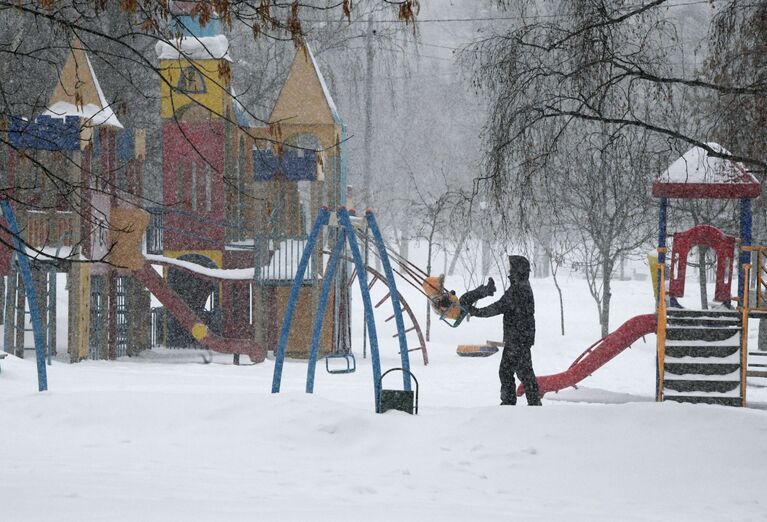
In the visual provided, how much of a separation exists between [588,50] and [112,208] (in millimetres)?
9080

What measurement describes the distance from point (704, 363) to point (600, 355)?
122 centimetres

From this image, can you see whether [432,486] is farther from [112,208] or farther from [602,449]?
[112,208]

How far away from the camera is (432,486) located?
5.44 metres

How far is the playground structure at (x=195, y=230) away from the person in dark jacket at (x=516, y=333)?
571 cm

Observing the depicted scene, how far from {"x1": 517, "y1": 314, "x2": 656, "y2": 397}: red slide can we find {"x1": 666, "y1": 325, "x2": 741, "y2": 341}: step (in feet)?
1.21

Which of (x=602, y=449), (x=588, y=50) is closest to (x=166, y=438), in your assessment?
(x=602, y=449)

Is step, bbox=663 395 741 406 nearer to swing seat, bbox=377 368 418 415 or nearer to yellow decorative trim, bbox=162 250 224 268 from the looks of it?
swing seat, bbox=377 368 418 415

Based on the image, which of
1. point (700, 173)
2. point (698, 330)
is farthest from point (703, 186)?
point (698, 330)

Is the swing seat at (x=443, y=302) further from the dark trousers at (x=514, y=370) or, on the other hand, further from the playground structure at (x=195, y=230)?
the playground structure at (x=195, y=230)

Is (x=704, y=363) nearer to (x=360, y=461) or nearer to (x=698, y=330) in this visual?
(x=698, y=330)

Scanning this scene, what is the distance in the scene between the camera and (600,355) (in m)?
11.2

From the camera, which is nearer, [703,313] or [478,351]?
[703,313]

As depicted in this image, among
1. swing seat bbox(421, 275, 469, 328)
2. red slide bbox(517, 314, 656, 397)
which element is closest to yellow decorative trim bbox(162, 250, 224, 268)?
swing seat bbox(421, 275, 469, 328)

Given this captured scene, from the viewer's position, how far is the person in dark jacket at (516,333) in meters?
8.54
